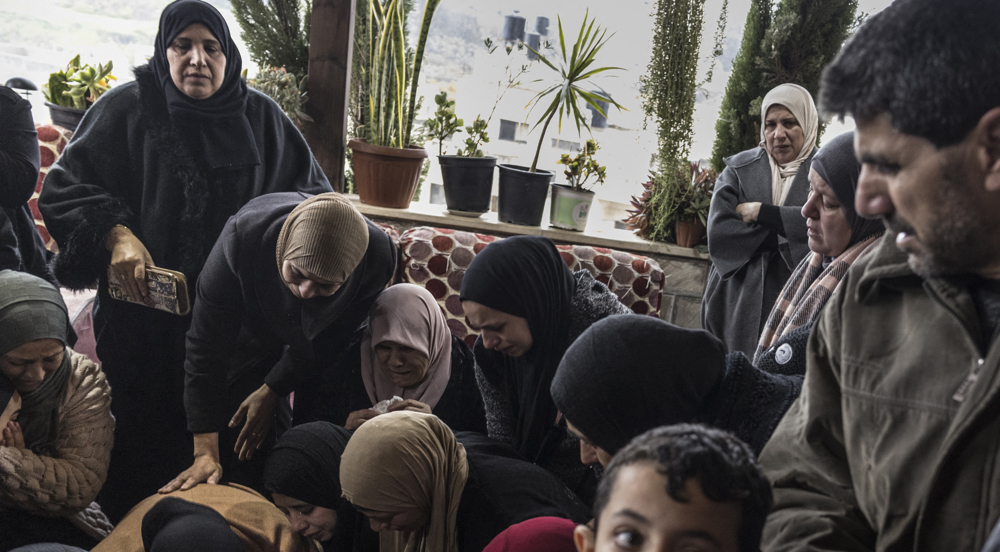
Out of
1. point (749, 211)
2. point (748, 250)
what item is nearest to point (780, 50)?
point (749, 211)

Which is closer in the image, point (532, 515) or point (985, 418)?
point (985, 418)

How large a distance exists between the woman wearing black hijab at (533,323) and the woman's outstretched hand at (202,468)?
2.64 feet

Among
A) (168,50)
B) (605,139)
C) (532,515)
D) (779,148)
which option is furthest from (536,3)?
(532,515)

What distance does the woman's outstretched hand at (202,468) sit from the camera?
1.76 meters

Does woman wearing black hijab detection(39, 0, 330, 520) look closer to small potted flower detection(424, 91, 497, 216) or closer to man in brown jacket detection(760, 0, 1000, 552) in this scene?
small potted flower detection(424, 91, 497, 216)

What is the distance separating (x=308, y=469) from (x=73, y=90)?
1834 mm

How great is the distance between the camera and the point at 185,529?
1.54 meters

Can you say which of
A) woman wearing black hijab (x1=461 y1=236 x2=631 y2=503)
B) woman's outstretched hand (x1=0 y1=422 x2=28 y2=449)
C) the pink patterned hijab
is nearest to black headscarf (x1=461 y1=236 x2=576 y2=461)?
woman wearing black hijab (x1=461 y1=236 x2=631 y2=503)

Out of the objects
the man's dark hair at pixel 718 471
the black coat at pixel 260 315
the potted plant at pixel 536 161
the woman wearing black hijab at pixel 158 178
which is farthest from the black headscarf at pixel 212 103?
the potted plant at pixel 536 161

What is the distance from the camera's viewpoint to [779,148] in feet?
9.23

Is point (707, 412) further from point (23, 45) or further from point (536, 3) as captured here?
point (23, 45)

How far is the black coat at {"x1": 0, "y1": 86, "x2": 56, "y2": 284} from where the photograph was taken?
179 centimetres

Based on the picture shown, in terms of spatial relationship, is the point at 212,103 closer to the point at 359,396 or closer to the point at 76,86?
the point at 359,396

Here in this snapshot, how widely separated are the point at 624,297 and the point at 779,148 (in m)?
0.92
